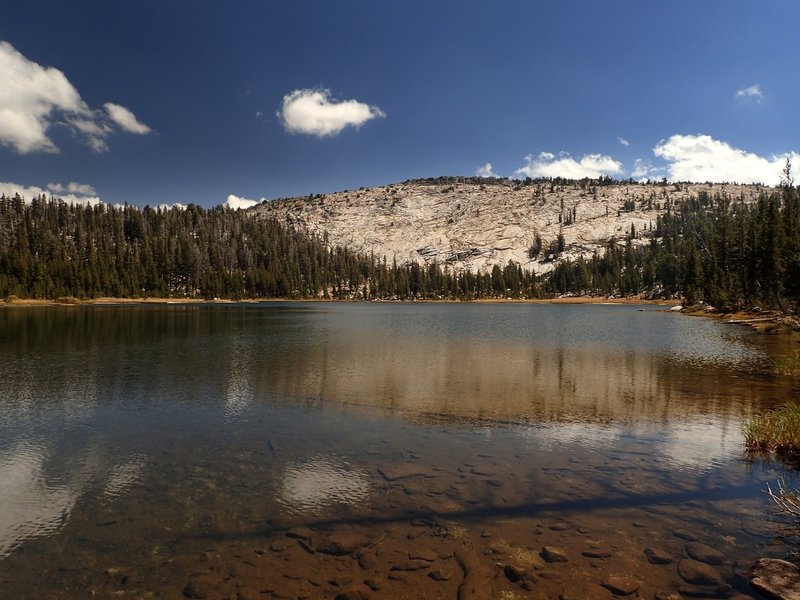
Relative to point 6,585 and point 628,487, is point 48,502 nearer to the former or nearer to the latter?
point 6,585

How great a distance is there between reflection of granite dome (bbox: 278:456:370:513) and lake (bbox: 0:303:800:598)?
85mm

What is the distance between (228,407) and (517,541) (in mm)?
16208

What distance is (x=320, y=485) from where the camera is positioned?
13.4 m

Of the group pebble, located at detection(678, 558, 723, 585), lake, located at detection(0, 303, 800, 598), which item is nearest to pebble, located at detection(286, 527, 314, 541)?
lake, located at detection(0, 303, 800, 598)

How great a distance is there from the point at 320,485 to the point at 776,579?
10337 mm

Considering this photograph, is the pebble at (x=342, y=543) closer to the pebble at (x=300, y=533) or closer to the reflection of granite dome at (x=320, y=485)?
the pebble at (x=300, y=533)

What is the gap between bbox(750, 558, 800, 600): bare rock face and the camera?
805cm

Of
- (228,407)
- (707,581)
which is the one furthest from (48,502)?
(707,581)

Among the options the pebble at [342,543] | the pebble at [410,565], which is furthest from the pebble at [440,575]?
the pebble at [342,543]

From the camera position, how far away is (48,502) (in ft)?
39.6

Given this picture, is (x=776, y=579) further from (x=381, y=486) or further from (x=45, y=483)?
(x=45, y=483)

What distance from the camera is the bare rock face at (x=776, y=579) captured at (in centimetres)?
805

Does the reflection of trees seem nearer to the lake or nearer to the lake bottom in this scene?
the lake

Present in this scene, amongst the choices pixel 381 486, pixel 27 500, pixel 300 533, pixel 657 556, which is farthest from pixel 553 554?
pixel 27 500
